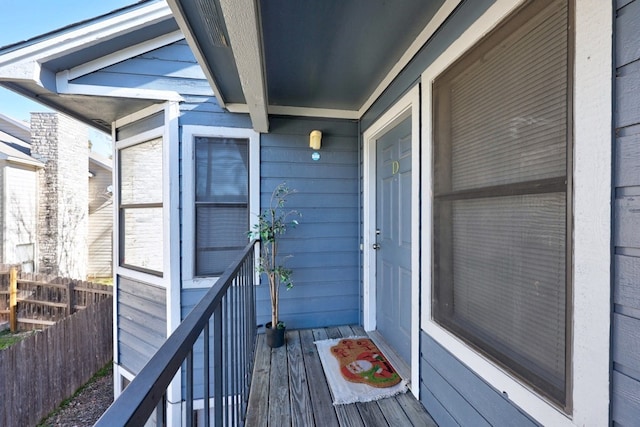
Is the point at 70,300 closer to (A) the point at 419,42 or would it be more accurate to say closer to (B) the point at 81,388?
(B) the point at 81,388

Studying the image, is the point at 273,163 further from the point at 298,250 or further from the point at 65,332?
the point at 65,332

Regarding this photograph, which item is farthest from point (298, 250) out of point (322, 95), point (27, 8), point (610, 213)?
point (27, 8)

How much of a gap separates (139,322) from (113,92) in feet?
7.55

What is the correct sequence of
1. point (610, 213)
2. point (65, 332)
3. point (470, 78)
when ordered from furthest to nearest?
point (65, 332) < point (470, 78) < point (610, 213)

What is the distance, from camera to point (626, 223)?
28.2 inches

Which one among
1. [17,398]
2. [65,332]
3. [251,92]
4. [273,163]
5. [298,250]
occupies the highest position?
[251,92]

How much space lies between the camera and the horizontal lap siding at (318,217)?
9.00 feet

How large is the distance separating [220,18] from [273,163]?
1419 millimetres

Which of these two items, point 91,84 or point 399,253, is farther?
point 91,84

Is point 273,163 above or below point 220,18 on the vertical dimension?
below

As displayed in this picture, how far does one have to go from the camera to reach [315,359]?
2.21 meters

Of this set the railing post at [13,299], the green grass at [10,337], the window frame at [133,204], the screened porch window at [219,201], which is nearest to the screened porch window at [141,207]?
the window frame at [133,204]

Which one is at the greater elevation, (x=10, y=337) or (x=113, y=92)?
(x=113, y=92)

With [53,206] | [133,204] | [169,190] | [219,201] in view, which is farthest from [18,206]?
[219,201]
